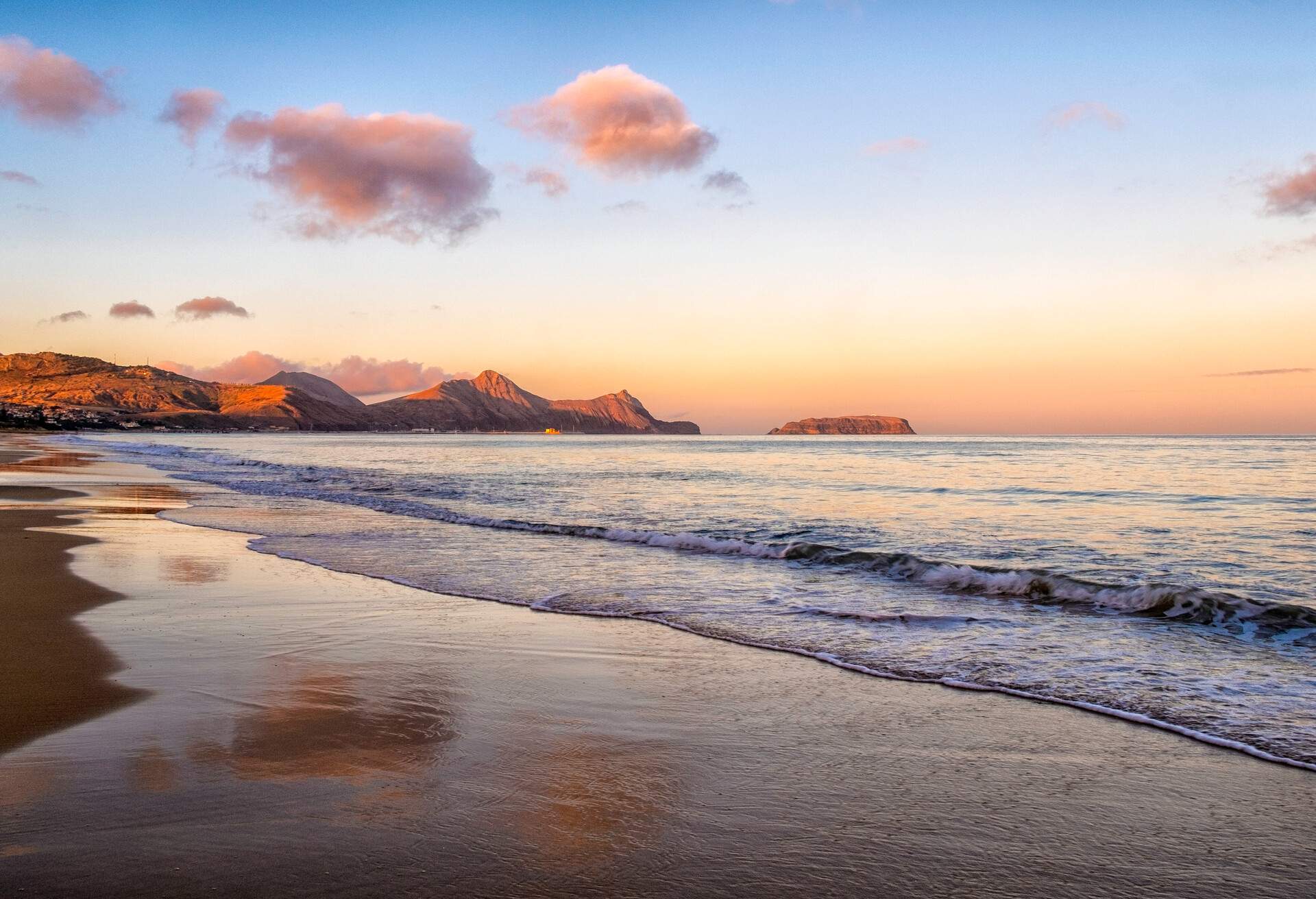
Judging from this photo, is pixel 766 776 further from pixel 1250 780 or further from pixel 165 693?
pixel 165 693

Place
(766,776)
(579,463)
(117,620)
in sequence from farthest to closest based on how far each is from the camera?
(579,463)
(117,620)
(766,776)

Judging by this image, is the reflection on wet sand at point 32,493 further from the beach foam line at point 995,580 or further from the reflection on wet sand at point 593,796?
the reflection on wet sand at point 593,796

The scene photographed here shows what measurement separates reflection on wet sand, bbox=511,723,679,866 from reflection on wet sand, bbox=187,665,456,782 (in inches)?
27.1

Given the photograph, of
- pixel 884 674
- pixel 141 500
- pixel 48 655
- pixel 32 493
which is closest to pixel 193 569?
pixel 48 655

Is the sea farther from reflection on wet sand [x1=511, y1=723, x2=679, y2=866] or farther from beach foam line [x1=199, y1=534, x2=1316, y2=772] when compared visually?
reflection on wet sand [x1=511, y1=723, x2=679, y2=866]

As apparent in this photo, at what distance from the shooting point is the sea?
6738 millimetres

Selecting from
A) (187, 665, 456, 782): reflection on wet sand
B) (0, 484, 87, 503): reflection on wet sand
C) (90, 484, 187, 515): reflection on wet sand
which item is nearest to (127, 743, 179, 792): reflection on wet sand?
(187, 665, 456, 782): reflection on wet sand

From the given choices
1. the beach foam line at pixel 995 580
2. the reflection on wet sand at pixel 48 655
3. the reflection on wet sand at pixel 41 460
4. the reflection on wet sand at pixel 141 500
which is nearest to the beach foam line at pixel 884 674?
the reflection on wet sand at pixel 48 655

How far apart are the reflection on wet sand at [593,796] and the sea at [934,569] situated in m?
2.86

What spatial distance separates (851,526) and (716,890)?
1591 centimetres

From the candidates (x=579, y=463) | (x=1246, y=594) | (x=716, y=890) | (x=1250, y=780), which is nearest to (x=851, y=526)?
(x=1246, y=594)

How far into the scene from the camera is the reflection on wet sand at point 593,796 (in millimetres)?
3449

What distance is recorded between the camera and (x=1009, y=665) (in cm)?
701

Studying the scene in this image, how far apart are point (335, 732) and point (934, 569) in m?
9.46
